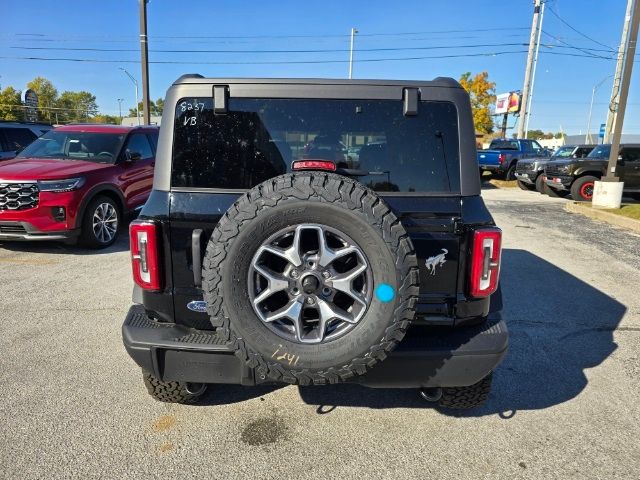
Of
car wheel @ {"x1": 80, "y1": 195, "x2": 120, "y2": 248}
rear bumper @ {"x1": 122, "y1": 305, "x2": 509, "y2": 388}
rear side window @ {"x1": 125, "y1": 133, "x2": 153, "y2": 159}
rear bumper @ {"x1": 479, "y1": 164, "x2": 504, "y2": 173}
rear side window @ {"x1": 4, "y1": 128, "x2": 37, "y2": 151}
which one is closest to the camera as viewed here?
rear bumper @ {"x1": 122, "y1": 305, "x2": 509, "y2": 388}

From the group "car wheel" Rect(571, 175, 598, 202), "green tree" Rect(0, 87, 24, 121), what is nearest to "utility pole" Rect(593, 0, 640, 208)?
"car wheel" Rect(571, 175, 598, 202)

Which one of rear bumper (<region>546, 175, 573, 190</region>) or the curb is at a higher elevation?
rear bumper (<region>546, 175, 573, 190</region>)

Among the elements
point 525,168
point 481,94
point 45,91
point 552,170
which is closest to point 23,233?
point 552,170

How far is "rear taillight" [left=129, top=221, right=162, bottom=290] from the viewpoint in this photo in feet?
7.82

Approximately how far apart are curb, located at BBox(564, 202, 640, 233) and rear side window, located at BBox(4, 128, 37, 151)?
1343 centimetres

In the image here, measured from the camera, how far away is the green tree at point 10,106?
48.7 metres

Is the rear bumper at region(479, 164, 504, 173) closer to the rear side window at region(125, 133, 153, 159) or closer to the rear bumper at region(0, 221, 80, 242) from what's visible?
the rear side window at region(125, 133, 153, 159)

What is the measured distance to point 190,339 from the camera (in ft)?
7.89

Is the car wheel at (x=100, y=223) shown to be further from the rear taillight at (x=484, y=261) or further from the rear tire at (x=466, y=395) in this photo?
the rear taillight at (x=484, y=261)

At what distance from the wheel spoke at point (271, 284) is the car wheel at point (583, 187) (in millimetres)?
14407

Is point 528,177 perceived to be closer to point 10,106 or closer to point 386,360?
point 386,360

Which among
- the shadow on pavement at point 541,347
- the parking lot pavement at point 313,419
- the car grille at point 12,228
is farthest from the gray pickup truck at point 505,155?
the car grille at point 12,228

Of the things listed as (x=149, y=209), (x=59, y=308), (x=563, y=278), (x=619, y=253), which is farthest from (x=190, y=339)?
(x=619, y=253)

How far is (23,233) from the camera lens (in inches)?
247
